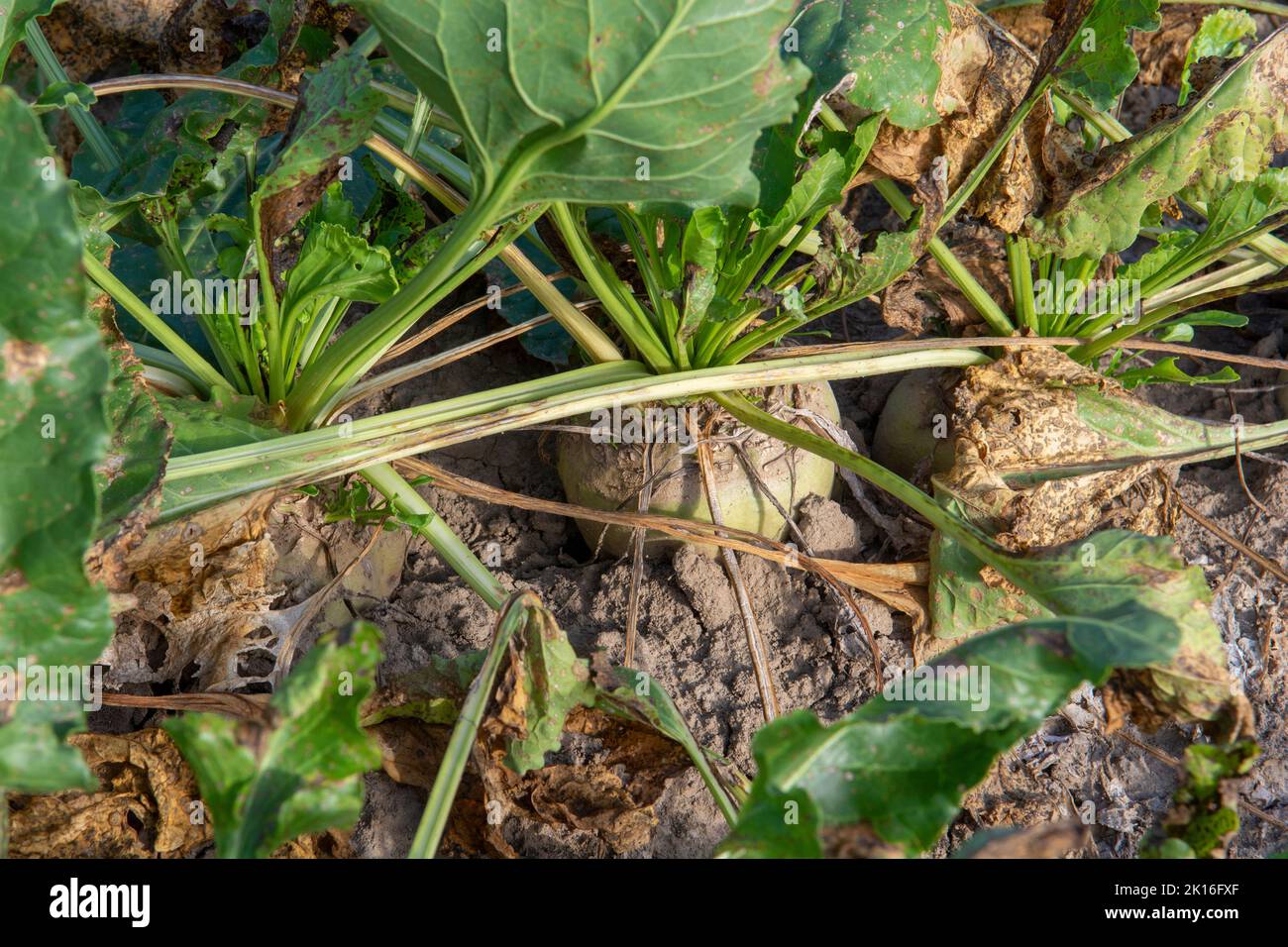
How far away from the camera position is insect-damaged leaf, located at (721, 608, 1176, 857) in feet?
3.34

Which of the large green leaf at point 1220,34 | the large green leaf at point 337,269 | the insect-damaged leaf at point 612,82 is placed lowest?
the large green leaf at point 337,269

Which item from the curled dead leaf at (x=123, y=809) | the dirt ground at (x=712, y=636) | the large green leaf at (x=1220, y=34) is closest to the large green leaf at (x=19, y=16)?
the dirt ground at (x=712, y=636)

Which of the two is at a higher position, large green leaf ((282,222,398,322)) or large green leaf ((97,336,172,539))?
large green leaf ((282,222,398,322))

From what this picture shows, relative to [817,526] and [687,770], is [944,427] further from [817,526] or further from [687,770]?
[687,770]

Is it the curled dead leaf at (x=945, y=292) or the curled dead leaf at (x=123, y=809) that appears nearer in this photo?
the curled dead leaf at (x=123, y=809)

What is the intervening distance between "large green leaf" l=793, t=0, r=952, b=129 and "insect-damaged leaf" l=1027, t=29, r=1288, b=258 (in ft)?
1.05

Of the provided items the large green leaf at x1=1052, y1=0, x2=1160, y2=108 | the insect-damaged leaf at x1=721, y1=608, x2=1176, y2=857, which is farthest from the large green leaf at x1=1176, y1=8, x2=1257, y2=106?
the insect-damaged leaf at x1=721, y1=608, x2=1176, y2=857

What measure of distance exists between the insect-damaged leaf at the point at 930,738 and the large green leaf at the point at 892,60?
817mm

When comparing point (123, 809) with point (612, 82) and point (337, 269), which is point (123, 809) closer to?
point (337, 269)

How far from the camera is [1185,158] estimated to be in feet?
5.32

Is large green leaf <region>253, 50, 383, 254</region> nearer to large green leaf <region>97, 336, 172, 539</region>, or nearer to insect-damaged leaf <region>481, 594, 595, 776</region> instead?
large green leaf <region>97, 336, 172, 539</region>

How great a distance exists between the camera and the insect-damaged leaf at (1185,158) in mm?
1617

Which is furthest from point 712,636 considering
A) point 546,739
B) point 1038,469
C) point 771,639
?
point 1038,469

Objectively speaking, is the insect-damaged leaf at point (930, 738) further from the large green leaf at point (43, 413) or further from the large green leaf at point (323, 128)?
the large green leaf at point (323, 128)
